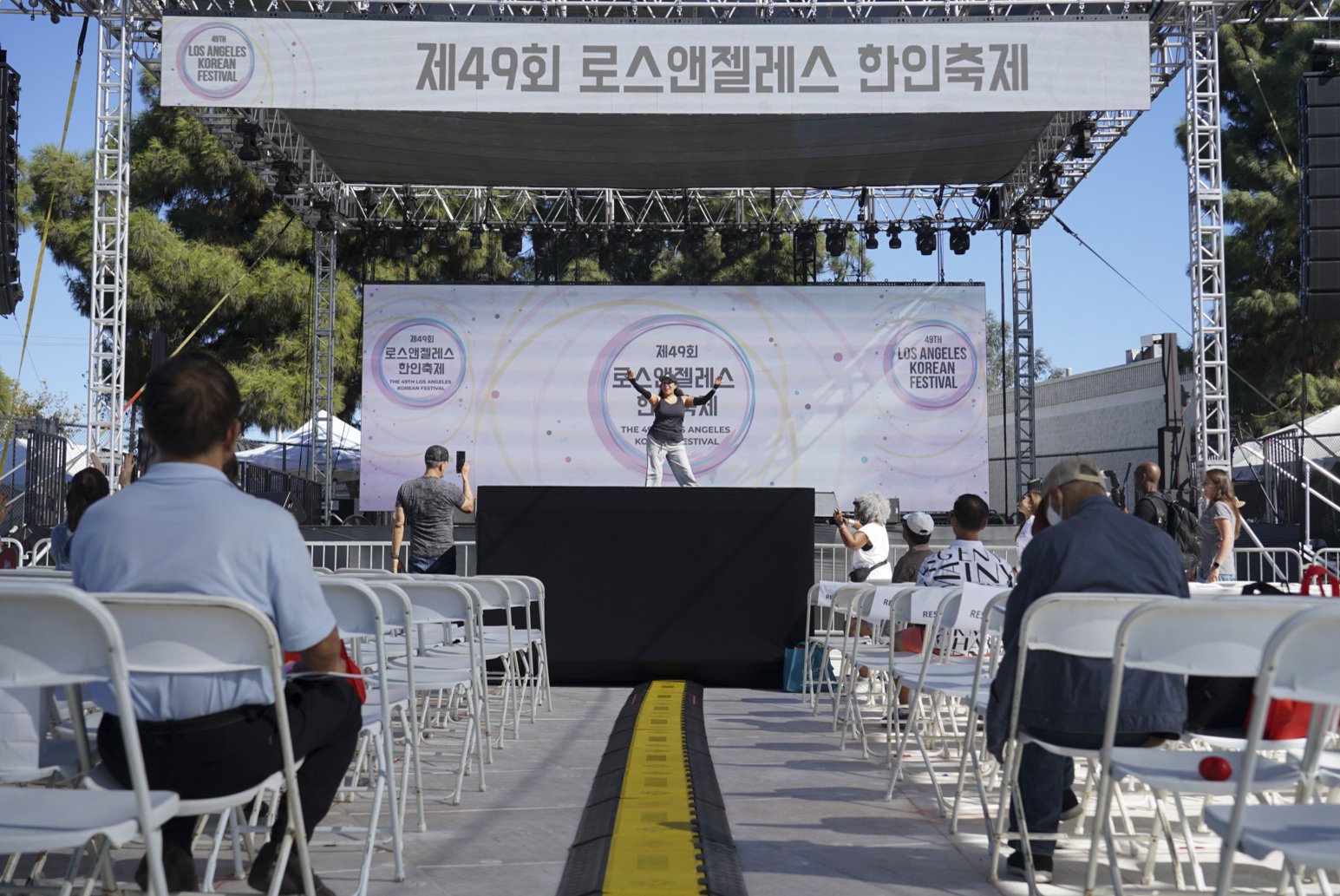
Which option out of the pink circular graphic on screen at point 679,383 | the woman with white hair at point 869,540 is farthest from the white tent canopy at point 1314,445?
the woman with white hair at point 869,540

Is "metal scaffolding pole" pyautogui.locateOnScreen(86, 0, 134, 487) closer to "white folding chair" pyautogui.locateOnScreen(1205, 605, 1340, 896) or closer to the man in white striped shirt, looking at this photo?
the man in white striped shirt

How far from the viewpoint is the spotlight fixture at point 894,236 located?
15.9 metres

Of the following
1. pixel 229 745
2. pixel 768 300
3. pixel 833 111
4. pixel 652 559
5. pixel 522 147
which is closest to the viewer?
pixel 229 745

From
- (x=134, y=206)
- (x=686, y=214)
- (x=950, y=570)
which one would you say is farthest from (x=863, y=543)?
(x=134, y=206)

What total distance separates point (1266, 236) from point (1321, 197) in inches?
662

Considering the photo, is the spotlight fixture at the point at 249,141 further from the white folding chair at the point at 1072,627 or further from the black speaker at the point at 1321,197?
the white folding chair at the point at 1072,627

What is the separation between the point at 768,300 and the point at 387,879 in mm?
12355

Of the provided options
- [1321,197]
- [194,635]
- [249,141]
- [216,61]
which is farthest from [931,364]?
[194,635]

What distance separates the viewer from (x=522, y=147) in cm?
1347

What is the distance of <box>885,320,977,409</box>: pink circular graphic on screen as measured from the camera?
14812mm

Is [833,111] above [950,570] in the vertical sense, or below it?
above

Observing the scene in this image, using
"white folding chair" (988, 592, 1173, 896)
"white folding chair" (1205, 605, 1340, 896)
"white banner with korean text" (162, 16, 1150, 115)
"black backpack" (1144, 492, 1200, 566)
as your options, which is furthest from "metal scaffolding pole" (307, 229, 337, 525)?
"white folding chair" (1205, 605, 1340, 896)

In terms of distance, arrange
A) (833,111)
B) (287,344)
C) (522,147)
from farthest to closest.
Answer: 1. (287,344)
2. (522,147)
3. (833,111)

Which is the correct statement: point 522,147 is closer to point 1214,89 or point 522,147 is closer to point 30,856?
point 1214,89
